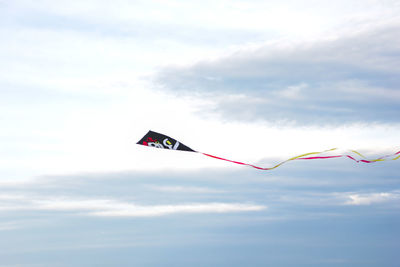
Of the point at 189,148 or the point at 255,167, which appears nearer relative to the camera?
the point at 255,167

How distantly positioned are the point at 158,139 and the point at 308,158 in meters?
15.3

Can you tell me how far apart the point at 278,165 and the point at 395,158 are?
41.0ft

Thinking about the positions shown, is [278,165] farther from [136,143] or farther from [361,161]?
[136,143]

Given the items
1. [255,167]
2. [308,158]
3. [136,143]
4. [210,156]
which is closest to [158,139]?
[136,143]

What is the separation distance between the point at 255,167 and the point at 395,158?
51.2ft

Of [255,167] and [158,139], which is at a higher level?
[158,139]

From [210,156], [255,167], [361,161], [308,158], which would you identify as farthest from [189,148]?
[361,161]

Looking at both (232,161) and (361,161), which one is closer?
(232,161)

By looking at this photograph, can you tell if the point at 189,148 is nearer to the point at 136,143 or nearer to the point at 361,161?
the point at 136,143

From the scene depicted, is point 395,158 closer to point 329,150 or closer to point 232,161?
point 329,150

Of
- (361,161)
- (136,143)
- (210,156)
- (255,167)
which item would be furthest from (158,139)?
(361,161)

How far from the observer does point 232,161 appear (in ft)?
147

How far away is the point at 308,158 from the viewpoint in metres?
49.4

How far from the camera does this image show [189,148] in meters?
47.4
